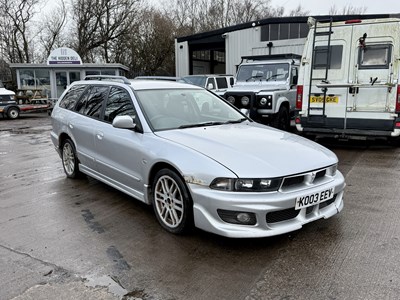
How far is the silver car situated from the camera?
10.6 feet

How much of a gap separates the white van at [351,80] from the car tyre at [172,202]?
5440 millimetres

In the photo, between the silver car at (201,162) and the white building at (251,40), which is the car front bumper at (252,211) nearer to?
the silver car at (201,162)

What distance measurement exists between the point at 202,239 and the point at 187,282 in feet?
2.55

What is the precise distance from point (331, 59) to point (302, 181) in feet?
18.0

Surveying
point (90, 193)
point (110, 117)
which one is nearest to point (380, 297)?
point (110, 117)

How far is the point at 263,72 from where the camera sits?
10922mm

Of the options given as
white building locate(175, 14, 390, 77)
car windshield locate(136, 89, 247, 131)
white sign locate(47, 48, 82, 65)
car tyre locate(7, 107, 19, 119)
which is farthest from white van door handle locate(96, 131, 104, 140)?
white sign locate(47, 48, 82, 65)

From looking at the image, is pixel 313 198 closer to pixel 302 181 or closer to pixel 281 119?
pixel 302 181

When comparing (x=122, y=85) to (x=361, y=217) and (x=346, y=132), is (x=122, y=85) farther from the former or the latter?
(x=346, y=132)

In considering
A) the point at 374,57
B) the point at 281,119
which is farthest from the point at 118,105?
the point at 281,119

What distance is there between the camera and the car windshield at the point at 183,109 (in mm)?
4363

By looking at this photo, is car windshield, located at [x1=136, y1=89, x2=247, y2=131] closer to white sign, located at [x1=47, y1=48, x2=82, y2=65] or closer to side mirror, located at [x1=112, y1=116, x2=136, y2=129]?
side mirror, located at [x1=112, y1=116, x2=136, y2=129]

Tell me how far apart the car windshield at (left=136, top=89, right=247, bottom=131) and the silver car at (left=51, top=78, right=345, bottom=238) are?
14 millimetres

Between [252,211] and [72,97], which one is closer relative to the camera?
[252,211]
